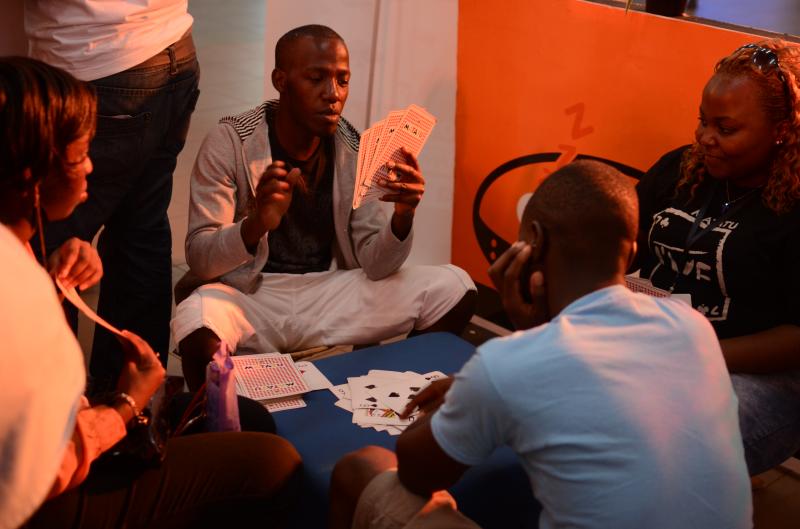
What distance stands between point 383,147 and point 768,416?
142cm

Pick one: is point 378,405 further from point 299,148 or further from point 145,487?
point 299,148

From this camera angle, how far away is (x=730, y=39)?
3.07 metres

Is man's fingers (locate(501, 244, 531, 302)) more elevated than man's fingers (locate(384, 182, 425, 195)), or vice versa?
man's fingers (locate(501, 244, 531, 302))

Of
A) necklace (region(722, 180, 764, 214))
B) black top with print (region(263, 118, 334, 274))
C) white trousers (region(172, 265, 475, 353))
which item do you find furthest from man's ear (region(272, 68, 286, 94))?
necklace (region(722, 180, 764, 214))

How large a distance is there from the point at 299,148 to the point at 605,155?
45.9 inches

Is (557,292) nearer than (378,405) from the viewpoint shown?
Yes

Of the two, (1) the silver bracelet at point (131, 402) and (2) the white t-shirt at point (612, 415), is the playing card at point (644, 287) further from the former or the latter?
(1) the silver bracelet at point (131, 402)

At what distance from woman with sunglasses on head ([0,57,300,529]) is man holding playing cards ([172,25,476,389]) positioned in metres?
0.73

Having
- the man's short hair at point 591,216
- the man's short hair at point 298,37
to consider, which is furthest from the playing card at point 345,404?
the man's short hair at point 298,37

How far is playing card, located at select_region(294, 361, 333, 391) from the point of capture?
2.61 m

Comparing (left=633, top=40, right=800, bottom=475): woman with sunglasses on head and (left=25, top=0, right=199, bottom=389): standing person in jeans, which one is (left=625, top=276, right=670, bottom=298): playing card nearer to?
(left=633, top=40, right=800, bottom=475): woman with sunglasses on head

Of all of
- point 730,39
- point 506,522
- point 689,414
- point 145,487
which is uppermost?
point 730,39

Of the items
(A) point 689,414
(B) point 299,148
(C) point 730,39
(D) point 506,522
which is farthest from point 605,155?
(A) point 689,414

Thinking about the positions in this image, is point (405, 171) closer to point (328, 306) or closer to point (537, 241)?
point (328, 306)
